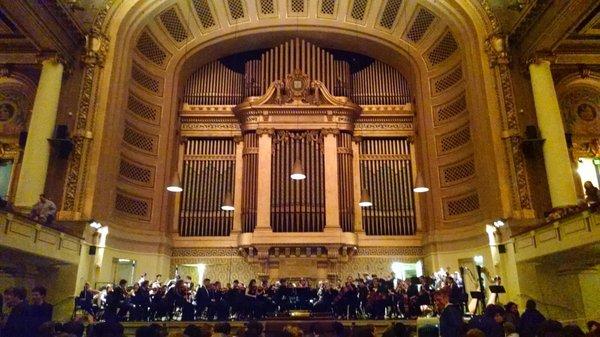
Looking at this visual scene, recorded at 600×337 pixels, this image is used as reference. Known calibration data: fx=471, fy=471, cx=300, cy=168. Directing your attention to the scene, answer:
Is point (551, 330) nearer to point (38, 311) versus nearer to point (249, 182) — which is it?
point (38, 311)

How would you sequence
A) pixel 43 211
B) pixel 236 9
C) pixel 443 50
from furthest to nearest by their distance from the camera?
pixel 236 9 < pixel 443 50 < pixel 43 211

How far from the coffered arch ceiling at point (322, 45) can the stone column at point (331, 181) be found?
2.92 metres

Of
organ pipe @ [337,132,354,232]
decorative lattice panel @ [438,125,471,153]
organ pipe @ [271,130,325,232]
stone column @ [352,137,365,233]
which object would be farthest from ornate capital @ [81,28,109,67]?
decorative lattice panel @ [438,125,471,153]

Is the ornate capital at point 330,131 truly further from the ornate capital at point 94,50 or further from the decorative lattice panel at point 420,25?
the ornate capital at point 94,50

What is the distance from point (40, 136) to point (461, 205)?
11.9 metres

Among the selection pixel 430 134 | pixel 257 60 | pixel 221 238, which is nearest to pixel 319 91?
pixel 257 60

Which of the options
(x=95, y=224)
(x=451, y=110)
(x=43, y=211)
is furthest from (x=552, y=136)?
(x=43, y=211)

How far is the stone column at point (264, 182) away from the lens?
49.0ft

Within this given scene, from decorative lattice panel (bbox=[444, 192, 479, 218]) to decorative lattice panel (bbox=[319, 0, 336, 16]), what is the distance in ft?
24.8

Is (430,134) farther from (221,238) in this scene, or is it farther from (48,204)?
(48,204)

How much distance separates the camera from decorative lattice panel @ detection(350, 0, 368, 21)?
627 inches

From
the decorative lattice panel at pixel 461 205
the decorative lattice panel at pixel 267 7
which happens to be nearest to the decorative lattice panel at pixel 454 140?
the decorative lattice panel at pixel 461 205

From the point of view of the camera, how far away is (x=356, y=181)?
626 inches

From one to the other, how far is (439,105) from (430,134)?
1.02m
